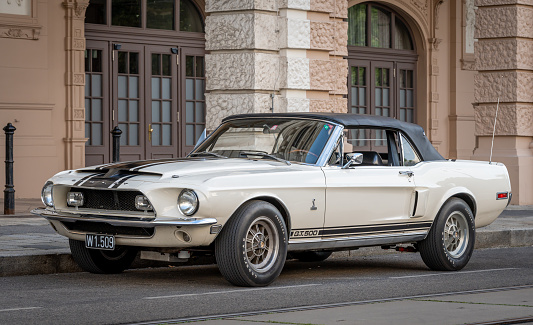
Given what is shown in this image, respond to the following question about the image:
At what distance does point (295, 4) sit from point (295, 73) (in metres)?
0.89

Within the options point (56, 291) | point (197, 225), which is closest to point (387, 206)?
point (197, 225)

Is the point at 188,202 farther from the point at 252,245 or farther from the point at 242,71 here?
the point at 242,71

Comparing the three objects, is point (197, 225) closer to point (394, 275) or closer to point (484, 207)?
point (394, 275)

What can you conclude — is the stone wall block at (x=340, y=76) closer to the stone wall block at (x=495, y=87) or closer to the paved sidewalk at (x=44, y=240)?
the paved sidewalk at (x=44, y=240)

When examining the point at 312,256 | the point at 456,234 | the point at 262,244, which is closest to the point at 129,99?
the point at 312,256

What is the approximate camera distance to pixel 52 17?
1798 centimetres

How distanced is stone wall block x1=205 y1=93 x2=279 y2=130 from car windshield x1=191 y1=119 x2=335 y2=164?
3881mm

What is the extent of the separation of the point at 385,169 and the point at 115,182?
8.27 ft

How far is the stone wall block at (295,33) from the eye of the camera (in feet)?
42.4

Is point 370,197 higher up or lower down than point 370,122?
lower down

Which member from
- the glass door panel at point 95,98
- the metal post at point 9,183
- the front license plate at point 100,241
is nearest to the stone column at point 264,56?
the metal post at point 9,183

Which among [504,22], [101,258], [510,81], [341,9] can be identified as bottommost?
[101,258]

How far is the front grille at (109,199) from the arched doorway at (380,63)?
15.5 metres

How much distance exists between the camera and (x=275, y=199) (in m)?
7.67
